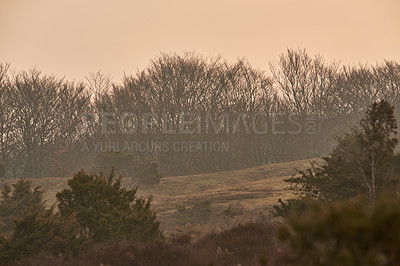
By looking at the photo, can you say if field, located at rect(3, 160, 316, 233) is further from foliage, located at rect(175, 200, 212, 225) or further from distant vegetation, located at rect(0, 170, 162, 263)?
distant vegetation, located at rect(0, 170, 162, 263)

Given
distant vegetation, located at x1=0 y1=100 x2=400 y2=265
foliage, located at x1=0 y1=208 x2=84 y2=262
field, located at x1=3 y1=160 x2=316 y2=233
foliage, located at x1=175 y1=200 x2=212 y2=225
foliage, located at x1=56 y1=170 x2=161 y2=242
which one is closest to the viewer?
distant vegetation, located at x1=0 y1=100 x2=400 y2=265

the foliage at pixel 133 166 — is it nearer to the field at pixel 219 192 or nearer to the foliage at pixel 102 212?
the field at pixel 219 192

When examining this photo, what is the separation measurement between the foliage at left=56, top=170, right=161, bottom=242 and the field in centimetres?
196

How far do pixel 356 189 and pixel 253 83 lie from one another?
27.8 meters

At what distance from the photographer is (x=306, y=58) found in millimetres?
37688

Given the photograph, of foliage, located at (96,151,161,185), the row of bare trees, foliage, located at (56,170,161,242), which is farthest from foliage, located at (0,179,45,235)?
the row of bare trees

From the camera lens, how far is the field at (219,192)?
14.7 meters

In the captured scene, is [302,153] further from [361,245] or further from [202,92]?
[361,245]

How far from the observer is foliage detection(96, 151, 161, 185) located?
78.6ft

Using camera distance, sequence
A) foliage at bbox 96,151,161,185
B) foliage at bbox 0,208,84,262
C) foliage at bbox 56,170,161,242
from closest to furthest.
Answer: foliage at bbox 0,208,84,262
foliage at bbox 56,170,161,242
foliage at bbox 96,151,161,185

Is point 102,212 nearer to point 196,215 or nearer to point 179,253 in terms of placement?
point 179,253

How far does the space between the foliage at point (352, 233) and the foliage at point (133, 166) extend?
70.9ft

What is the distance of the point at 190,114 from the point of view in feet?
105

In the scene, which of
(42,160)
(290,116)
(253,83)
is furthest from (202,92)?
(42,160)
